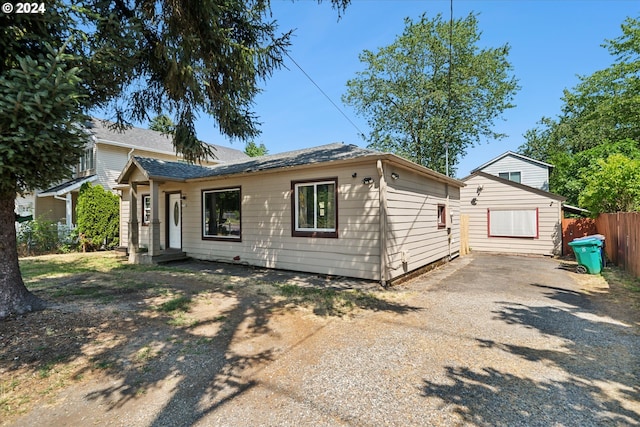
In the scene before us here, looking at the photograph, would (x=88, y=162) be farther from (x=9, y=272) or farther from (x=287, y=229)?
(x=9, y=272)

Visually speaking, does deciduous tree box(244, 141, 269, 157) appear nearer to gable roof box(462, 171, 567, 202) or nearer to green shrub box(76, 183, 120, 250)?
green shrub box(76, 183, 120, 250)

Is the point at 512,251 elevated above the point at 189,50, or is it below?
below

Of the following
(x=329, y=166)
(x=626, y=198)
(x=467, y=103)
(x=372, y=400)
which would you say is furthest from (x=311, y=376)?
(x=467, y=103)

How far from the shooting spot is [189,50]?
5.32 m

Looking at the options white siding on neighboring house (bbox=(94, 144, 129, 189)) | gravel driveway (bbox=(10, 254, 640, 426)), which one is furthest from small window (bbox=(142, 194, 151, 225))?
gravel driveway (bbox=(10, 254, 640, 426))

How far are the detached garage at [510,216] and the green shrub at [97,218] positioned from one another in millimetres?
16268

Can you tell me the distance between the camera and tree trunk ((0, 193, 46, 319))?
14.2 feet

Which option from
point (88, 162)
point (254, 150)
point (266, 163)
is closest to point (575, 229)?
point (266, 163)

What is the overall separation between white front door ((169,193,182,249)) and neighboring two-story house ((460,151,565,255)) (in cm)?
1211

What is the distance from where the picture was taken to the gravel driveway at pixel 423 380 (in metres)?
2.40

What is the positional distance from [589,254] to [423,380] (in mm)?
8344

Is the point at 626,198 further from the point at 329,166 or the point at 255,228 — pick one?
the point at 255,228

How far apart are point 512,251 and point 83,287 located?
1493cm

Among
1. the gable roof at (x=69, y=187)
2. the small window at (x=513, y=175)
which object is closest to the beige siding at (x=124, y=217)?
the gable roof at (x=69, y=187)
